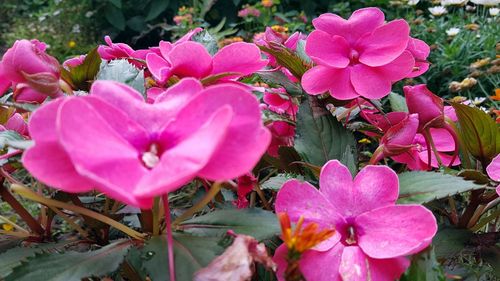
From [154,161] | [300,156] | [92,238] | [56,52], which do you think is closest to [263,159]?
[300,156]

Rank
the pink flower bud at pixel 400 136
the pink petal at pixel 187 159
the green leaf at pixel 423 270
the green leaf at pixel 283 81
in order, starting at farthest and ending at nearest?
the green leaf at pixel 283 81 → the pink flower bud at pixel 400 136 → the green leaf at pixel 423 270 → the pink petal at pixel 187 159

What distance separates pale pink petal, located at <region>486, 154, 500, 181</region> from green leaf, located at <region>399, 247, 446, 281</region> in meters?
0.16

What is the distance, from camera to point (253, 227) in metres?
0.41

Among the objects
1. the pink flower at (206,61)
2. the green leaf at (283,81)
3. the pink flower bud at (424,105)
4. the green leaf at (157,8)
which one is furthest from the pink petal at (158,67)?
the green leaf at (157,8)

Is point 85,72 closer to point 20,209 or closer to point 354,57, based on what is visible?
point 20,209

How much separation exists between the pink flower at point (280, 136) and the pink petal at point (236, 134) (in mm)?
298

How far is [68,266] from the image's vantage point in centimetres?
41

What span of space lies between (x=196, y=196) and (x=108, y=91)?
306mm

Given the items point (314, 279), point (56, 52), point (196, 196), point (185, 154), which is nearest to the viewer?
point (185, 154)

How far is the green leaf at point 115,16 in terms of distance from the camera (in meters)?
3.77

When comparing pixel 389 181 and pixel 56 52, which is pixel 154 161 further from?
pixel 56 52

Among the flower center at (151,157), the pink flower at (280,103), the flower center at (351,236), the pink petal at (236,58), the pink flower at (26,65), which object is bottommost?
the pink flower at (280,103)

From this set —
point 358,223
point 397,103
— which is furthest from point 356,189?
point 397,103

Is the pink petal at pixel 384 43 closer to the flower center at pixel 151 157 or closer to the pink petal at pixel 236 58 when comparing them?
the pink petal at pixel 236 58
